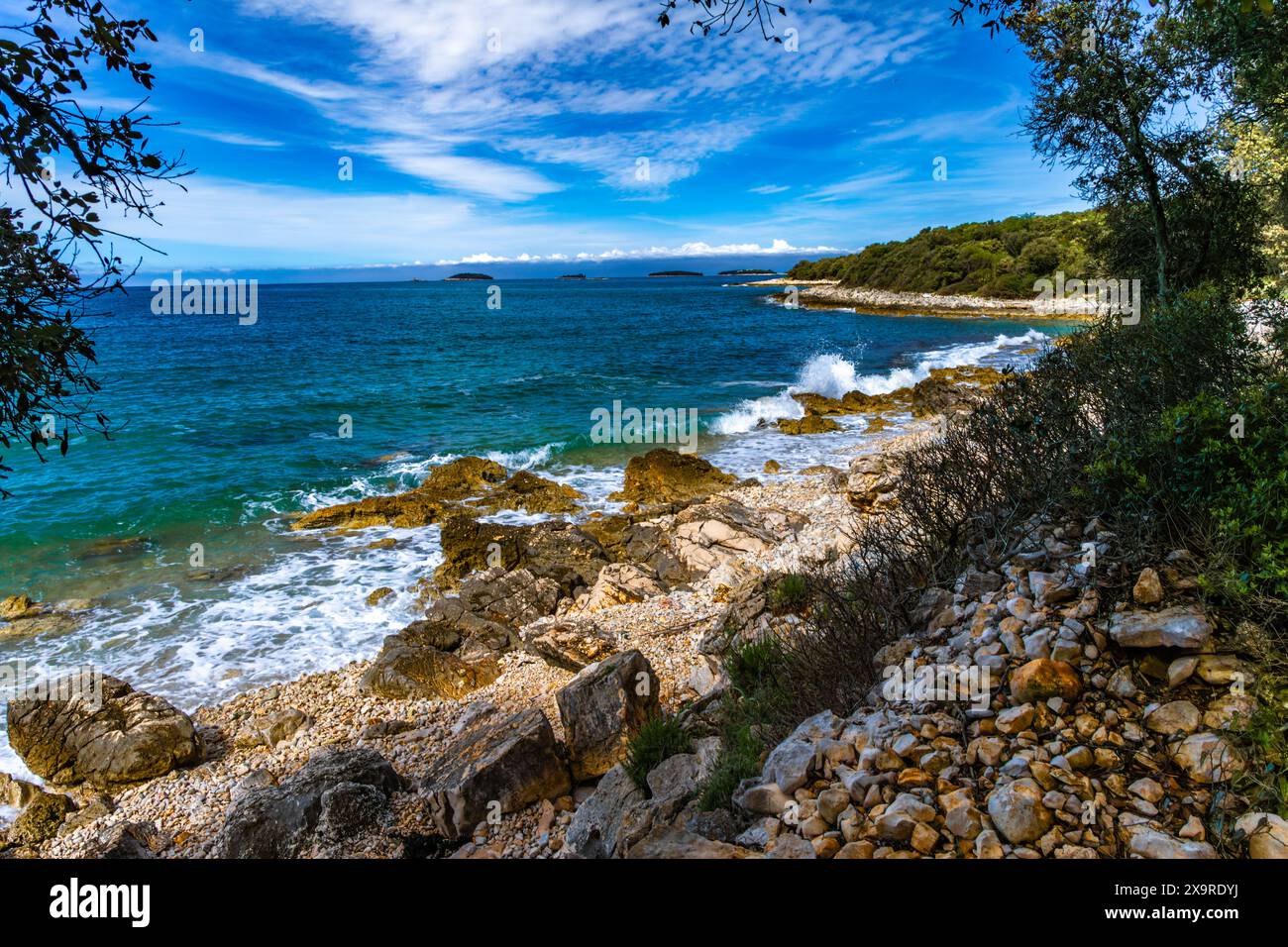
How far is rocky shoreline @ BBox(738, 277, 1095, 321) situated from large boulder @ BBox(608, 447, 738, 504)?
161 feet

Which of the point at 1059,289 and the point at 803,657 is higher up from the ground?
the point at 1059,289

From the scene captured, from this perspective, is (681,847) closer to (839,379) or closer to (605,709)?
(605,709)

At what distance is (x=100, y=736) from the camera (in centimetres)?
887

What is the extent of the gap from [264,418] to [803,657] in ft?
105

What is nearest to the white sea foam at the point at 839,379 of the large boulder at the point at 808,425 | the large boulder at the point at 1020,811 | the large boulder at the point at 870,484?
the large boulder at the point at 808,425

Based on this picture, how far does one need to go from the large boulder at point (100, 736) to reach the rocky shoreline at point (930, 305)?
63.7m

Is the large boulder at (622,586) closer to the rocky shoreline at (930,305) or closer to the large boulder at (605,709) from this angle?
the large boulder at (605,709)

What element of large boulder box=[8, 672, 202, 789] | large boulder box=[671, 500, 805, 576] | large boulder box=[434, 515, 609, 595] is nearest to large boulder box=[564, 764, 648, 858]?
large boulder box=[8, 672, 202, 789]

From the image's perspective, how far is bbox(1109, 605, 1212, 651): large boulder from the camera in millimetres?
3762

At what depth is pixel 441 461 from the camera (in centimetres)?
2389

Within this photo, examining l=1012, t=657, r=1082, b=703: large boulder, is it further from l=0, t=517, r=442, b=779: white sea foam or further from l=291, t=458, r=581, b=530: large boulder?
l=291, t=458, r=581, b=530: large boulder

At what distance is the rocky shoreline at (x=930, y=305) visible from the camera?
6631 centimetres
